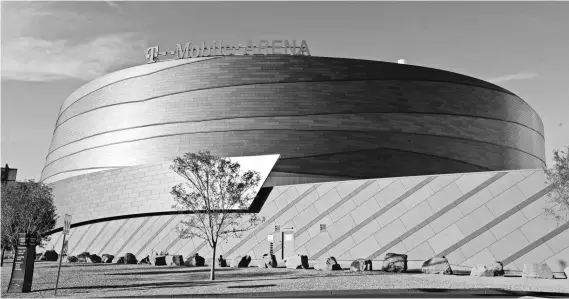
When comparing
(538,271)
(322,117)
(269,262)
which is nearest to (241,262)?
(269,262)

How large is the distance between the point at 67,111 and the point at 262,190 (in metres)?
33.1

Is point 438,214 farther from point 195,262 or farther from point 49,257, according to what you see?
point 49,257

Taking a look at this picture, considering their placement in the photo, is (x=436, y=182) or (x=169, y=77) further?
(x=169, y=77)

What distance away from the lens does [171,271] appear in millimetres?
28844

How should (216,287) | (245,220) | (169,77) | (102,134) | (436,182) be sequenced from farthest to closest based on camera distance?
(102,134), (169,77), (245,220), (436,182), (216,287)

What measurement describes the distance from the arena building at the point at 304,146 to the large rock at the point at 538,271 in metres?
7.90

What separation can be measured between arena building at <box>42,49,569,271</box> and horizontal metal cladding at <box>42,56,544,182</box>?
4.0 inches

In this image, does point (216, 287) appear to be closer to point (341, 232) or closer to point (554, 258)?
point (341, 232)

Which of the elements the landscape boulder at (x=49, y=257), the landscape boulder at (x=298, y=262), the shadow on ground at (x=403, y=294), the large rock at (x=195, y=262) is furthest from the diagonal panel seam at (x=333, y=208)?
the landscape boulder at (x=49, y=257)

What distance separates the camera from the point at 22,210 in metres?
39.3

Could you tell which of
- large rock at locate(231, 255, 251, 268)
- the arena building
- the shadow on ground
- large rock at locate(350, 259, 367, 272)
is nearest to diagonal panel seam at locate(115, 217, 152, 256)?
the arena building

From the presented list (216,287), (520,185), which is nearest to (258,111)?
(520,185)

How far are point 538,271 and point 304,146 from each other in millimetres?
22986

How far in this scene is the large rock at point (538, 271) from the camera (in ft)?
73.4
